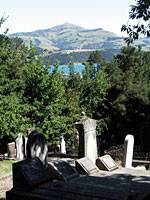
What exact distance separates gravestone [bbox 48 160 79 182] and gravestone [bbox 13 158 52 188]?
83 centimetres

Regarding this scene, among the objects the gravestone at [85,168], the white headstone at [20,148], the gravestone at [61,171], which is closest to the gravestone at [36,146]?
the gravestone at [61,171]

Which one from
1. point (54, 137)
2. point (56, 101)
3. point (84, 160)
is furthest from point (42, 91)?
point (84, 160)

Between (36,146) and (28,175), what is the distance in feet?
6.62

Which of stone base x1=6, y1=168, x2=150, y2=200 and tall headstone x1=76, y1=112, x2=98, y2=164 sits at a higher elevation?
tall headstone x1=76, y1=112, x2=98, y2=164

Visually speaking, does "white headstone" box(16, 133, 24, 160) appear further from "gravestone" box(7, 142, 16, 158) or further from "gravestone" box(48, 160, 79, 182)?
"gravestone" box(48, 160, 79, 182)

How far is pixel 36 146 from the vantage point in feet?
26.6

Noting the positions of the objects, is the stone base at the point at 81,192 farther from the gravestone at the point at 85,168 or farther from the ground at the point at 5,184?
the ground at the point at 5,184

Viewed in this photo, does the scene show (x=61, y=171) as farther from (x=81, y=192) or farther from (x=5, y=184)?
(x=5, y=184)

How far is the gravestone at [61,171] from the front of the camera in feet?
23.6

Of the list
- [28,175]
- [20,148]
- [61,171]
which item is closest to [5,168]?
[20,148]

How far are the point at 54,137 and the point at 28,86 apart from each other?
14.3 ft

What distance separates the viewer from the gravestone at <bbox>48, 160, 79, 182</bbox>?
718 cm

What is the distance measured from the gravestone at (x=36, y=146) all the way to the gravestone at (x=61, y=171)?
0.49m

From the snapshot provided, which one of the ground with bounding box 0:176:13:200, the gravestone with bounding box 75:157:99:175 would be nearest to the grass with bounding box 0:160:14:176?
the ground with bounding box 0:176:13:200
